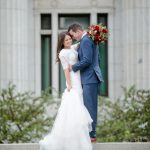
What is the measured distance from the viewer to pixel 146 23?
29734mm

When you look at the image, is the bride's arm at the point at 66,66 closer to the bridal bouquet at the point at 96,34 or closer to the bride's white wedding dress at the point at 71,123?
the bride's white wedding dress at the point at 71,123

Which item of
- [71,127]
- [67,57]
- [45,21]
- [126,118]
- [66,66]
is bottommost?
[126,118]

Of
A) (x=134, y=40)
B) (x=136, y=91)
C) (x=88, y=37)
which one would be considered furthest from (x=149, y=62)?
(x=88, y=37)

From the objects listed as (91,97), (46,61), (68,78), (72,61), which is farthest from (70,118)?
(46,61)

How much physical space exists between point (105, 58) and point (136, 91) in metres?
3.64

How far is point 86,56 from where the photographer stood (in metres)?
18.5

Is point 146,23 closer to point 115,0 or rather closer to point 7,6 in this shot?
point 115,0

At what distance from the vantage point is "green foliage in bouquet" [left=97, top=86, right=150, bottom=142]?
25.1 meters

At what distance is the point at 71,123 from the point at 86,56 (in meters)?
1.23

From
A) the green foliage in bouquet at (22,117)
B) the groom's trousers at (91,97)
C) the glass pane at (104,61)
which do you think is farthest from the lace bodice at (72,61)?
the glass pane at (104,61)

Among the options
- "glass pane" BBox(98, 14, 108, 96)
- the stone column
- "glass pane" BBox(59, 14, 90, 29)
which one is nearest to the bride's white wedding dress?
the stone column

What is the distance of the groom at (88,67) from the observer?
18.6 metres

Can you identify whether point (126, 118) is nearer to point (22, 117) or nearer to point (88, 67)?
point (22, 117)

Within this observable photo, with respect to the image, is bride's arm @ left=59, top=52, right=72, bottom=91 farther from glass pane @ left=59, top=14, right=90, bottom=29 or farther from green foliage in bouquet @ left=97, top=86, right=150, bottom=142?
glass pane @ left=59, top=14, right=90, bottom=29
